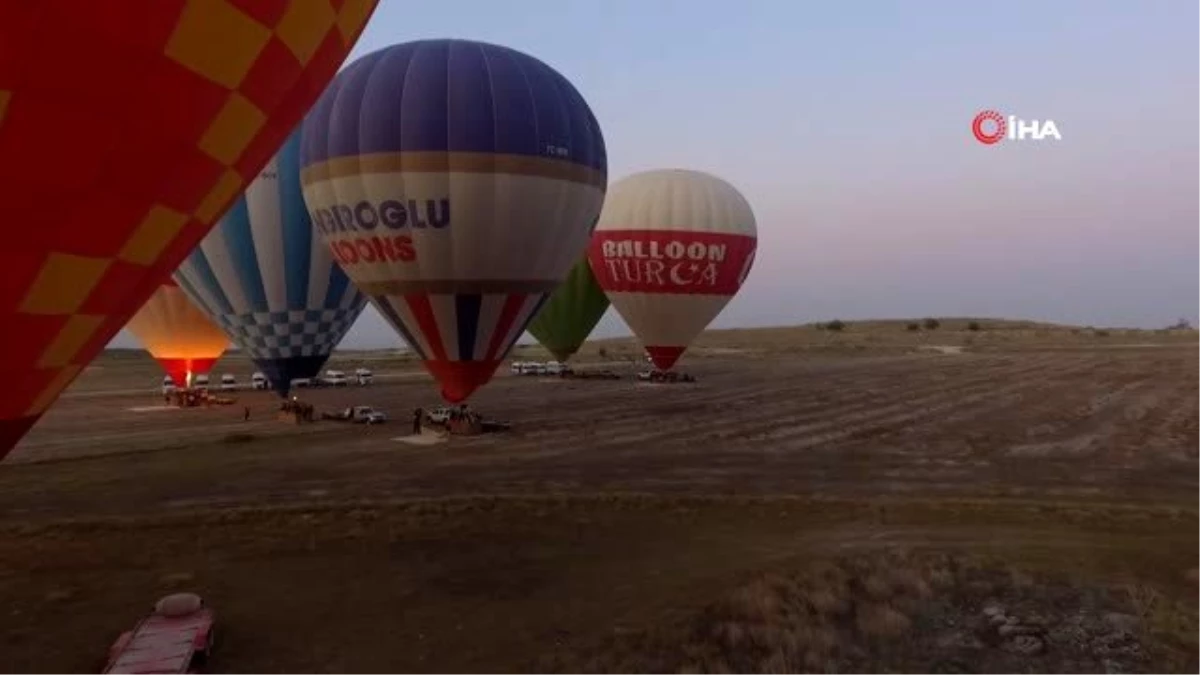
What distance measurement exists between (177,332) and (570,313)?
66.6 feet

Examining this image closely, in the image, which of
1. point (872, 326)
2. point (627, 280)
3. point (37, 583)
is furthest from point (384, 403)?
point (872, 326)

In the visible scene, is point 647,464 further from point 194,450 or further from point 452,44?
point 194,450

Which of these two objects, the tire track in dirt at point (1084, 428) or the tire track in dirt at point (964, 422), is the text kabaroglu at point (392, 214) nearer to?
the tire track in dirt at point (964, 422)

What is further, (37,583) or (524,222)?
(524,222)

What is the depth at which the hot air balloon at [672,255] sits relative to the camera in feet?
141

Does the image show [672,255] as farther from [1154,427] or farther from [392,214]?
[392,214]

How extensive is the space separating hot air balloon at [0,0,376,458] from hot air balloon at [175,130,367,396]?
80.7ft

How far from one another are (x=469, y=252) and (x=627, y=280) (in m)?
21.3

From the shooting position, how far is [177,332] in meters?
44.1

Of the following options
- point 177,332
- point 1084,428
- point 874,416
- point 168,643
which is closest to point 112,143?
point 168,643

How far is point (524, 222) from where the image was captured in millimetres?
23578

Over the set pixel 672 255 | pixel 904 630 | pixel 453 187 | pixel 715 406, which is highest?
pixel 672 255

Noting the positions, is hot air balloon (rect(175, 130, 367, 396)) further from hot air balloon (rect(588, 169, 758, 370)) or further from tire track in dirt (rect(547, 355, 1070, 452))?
hot air balloon (rect(588, 169, 758, 370))

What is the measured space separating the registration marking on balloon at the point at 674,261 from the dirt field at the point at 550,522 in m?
6.64
